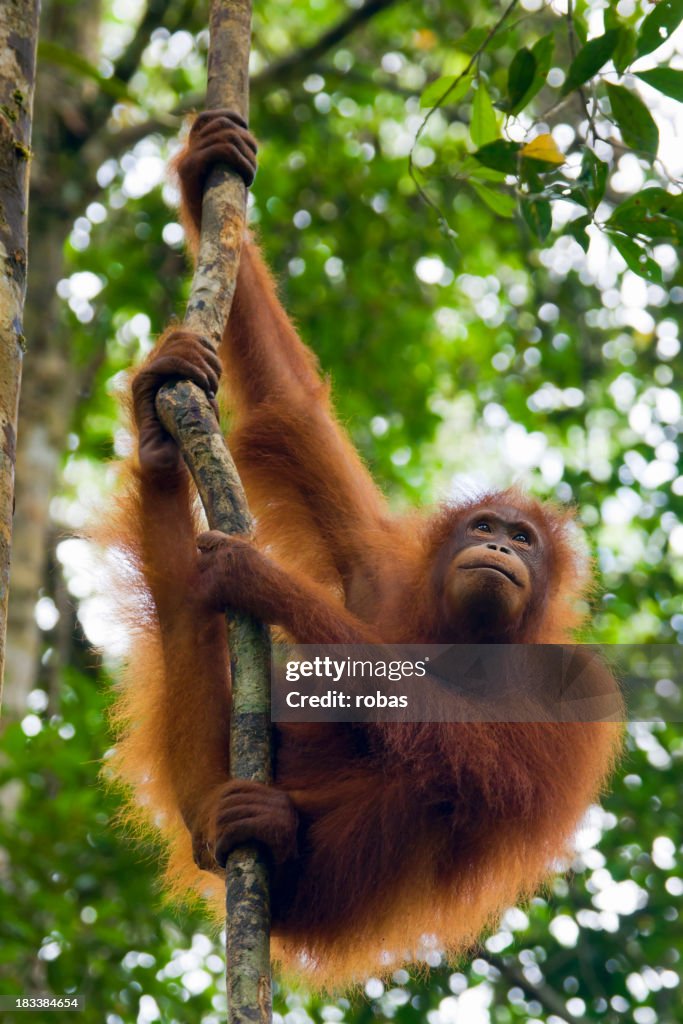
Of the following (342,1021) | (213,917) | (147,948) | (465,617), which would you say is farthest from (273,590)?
(342,1021)

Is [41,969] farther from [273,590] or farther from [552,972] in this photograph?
Result: [273,590]

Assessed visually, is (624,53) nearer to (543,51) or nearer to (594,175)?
(543,51)

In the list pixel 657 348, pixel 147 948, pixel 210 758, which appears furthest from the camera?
pixel 657 348

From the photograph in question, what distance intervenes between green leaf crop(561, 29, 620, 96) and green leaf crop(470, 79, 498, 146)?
20.6 inches

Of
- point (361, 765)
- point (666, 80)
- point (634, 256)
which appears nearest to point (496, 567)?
point (361, 765)

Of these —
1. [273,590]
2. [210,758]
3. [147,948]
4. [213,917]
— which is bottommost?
[147,948]

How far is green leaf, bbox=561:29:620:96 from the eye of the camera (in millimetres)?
3275

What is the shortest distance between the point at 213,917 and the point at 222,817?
147 centimetres

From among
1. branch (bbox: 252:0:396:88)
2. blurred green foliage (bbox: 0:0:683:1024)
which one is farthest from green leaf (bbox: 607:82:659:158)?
branch (bbox: 252:0:396:88)

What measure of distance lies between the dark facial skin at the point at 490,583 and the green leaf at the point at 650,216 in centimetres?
117

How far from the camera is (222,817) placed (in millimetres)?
3047

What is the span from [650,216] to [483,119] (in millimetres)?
720

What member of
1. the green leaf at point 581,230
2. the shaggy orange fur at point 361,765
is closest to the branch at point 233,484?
the shaggy orange fur at point 361,765

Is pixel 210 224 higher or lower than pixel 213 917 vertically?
higher
